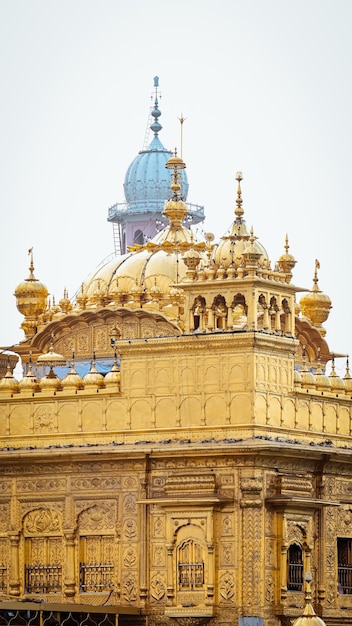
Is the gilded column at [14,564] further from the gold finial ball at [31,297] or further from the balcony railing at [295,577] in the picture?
the gold finial ball at [31,297]

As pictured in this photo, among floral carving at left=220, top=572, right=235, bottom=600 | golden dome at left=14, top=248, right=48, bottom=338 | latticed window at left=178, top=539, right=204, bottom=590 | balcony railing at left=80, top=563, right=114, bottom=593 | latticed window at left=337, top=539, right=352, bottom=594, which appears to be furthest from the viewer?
golden dome at left=14, top=248, right=48, bottom=338

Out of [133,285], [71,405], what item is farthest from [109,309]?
[71,405]

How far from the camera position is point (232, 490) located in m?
57.0

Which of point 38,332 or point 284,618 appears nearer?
point 284,618

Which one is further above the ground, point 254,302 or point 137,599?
point 254,302

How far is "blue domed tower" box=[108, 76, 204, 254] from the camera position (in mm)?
76188

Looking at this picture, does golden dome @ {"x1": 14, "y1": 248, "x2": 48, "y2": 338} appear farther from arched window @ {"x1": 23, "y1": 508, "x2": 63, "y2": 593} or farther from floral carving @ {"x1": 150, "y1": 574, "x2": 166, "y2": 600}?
floral carving @ {"x1": 150, "y1": 574, "x2": 166, "y2": 600}

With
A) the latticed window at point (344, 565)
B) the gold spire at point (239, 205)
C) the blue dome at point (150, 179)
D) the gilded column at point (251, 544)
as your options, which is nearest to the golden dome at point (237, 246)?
the gold spire at point (239, 205)

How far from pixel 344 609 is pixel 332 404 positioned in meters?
4.53

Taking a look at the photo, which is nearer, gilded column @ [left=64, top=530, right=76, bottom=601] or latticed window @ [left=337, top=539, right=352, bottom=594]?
gilded column @ [left=64, top=530, right=76, bottom=601]

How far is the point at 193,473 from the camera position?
57438mm

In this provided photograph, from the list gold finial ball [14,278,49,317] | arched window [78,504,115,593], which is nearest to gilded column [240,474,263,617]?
arched window [78,504,115,593]

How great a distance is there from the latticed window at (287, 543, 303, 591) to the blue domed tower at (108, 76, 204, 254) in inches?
715

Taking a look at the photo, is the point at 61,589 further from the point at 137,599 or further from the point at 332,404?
the point at 332,404
